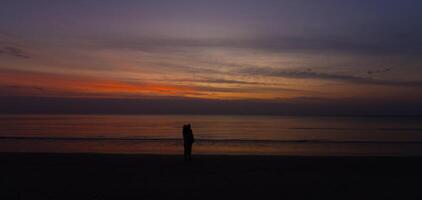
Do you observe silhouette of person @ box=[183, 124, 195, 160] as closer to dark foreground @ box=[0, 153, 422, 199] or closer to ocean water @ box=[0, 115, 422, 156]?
dark foreground @ box=[0, 153, 422, 199]

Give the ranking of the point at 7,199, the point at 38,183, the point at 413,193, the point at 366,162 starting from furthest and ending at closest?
the point at 366,162
the point at 38,183
the point at 413,193
the point at 7,199

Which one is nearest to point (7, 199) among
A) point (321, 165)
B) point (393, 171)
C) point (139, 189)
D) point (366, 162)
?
point (139, 189)

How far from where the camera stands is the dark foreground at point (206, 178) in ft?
34.6

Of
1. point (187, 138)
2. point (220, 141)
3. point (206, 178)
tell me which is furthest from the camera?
point (220, 141)

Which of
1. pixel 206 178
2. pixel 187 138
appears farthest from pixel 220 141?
pixel 206 178

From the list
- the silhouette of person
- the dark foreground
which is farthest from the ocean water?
the dark foreground

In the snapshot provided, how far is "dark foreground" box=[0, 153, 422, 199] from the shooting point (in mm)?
10539

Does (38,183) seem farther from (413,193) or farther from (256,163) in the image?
(413,193)

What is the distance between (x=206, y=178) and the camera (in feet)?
42.4

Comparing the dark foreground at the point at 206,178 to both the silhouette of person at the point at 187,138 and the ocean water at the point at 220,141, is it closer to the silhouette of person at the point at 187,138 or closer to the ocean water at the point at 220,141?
the silhouette of person at the point at 187,138

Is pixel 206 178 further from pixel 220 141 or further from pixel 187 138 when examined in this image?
pixel 220 141

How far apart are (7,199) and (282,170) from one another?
9.01 m

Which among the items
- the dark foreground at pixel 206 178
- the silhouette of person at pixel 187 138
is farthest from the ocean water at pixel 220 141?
the dark foreground at pixel 206 178

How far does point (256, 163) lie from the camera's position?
16922 mm
